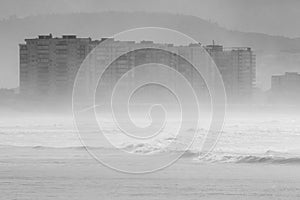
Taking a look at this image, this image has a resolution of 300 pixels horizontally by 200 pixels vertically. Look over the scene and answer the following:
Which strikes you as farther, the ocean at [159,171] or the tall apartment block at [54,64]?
the tall apartment block at [54,64]

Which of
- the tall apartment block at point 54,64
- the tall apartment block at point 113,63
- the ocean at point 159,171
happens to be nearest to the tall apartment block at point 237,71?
the tall apartment block at point 113,63

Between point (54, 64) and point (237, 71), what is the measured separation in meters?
6.71

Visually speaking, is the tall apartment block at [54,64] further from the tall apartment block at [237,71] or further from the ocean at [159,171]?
the ocean at [159,171]

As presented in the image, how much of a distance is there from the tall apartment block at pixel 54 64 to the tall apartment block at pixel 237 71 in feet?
16.0

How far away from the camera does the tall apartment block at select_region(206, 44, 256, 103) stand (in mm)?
30609

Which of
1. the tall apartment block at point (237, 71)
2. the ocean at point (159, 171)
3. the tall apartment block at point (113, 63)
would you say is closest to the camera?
the ocean at point (159, 171)

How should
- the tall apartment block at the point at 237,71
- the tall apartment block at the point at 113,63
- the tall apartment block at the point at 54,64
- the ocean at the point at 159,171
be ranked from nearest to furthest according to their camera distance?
1. the ocean at the point at 159,171
2. the tall apartment block at the point at 113,63
3. the tall apartment block at the point at 237,71
4. the tall apartment block at the point at 54,64

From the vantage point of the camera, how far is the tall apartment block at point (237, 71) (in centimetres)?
3061

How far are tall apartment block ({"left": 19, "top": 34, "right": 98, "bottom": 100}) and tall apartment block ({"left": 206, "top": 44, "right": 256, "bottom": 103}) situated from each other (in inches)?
192

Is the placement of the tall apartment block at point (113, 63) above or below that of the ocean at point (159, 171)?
above

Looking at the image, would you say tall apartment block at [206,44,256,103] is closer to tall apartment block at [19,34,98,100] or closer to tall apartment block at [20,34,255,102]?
tall apartment block at [20,34,255,102]

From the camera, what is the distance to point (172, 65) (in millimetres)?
30047

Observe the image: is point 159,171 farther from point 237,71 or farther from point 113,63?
point 237,71

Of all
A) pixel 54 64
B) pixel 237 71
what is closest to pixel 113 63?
pixel 54 64
